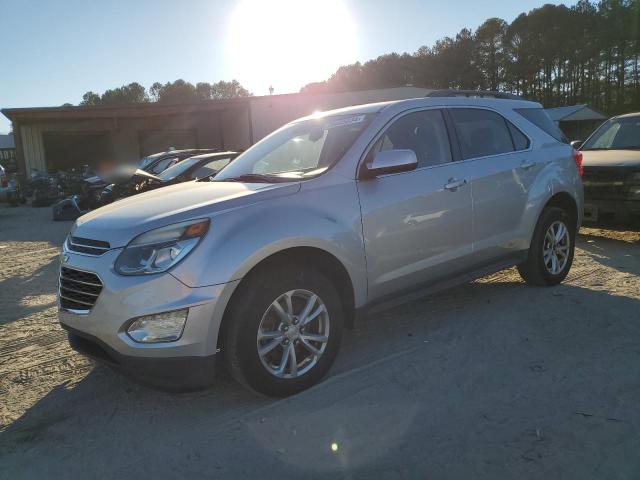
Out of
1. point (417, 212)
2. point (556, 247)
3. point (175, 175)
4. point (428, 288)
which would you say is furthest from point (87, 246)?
point (175, 175)

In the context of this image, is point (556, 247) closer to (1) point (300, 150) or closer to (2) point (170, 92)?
(1) point (300, 150)

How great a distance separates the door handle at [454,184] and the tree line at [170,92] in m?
84.4

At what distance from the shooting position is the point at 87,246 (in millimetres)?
3119

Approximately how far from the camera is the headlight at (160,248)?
282 centimetres

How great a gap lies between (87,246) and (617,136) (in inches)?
321

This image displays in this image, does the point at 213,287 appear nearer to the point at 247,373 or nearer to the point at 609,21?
the point at 247,373

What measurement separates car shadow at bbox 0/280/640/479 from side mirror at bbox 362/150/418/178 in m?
1.35

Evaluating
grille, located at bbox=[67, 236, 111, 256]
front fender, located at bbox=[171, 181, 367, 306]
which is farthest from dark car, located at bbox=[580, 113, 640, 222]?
grille, located at bbox=[67, 236, 111, 256]

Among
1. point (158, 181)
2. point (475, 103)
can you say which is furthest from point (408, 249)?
point (158, 181)

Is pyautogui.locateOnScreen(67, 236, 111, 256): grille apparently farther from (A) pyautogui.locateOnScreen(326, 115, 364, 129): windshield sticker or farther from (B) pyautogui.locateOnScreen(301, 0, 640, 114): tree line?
(B) pyautogui.locateOnScreen(301, 0, 640, 114): tree line

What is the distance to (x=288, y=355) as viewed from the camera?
10.4ft

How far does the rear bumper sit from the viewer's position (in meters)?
2.80

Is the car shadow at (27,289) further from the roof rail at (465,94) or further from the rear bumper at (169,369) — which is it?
the roof rail at (465,94)

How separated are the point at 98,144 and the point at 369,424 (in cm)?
3166
